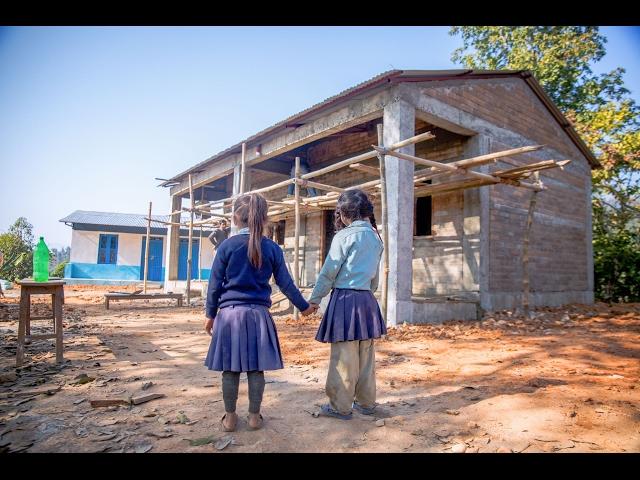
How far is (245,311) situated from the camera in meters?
2.33

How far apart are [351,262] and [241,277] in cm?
77

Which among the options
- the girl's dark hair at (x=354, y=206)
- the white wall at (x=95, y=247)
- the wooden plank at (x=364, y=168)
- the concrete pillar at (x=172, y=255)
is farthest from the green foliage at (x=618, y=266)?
the white wall at (x=95, y=247)

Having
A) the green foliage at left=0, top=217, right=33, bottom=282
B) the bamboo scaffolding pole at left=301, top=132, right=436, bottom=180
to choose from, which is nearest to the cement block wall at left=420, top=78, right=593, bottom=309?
the bamboo scaffolding pole at left=301, top=132, right=436, bottom=180

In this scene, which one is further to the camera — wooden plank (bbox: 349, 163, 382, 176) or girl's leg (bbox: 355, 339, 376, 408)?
wooden plank (bbox: 349, 163, 382, 176)

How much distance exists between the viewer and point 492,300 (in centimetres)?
791

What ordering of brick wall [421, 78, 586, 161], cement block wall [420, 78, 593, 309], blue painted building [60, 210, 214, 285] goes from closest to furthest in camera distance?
brick wall [421, 78, 586, 161], cement block wall [420, 78, 593, 309], blue painted building [60, 210, 214, 285]

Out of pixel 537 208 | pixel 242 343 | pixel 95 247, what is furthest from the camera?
pixel 95 247

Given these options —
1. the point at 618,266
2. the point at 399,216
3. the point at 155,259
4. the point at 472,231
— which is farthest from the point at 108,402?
the point at 155,259

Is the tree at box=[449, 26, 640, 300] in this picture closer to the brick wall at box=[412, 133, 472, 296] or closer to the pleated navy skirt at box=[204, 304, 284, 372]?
the brick wall at box=[412, 133, 472, 296]

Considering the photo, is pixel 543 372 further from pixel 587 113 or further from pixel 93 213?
pixel 93 213

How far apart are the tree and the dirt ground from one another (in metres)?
8.77

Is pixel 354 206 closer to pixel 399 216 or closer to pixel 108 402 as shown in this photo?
pixel 108 402

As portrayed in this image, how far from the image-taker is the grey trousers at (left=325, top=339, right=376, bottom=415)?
254 centimetres
